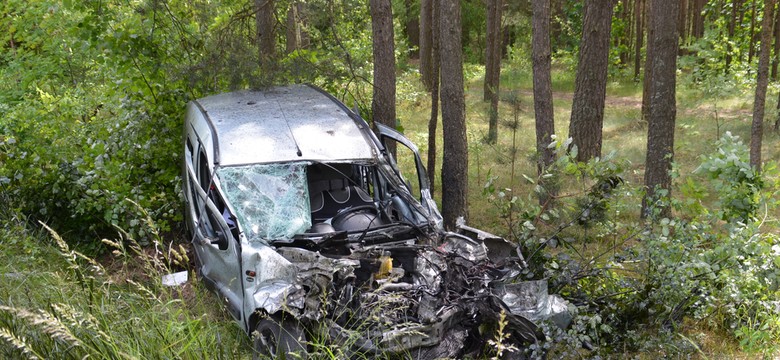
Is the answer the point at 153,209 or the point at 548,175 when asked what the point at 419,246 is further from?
the point at 153,209

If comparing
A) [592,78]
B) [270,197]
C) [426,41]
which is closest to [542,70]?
[592,78]

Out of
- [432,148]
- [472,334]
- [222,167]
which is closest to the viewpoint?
[472,334]

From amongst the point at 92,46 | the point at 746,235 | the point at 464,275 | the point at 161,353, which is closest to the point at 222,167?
the point at 464,275

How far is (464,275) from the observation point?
578 cm

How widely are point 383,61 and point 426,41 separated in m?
12.1

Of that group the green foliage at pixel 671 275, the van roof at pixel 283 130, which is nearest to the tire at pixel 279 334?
the van roof at pixel 283 130

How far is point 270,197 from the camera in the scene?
21.5 ft

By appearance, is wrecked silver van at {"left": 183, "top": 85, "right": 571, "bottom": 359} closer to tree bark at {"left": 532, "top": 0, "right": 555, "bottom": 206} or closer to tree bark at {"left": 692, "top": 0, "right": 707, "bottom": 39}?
tree bark at {"left": 532, "top": 0, "right": 555, "bottom": 206}

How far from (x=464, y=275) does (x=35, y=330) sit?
3300 mm

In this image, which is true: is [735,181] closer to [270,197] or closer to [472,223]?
[472,223]

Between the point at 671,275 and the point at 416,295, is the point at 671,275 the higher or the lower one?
the lower one

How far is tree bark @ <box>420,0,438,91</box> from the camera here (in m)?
20.4

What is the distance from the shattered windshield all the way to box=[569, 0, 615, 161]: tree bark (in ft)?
20.6

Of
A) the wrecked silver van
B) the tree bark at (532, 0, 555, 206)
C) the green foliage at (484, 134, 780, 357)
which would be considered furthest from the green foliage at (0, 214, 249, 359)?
the tree bark at (532, 0, 555, 206)
